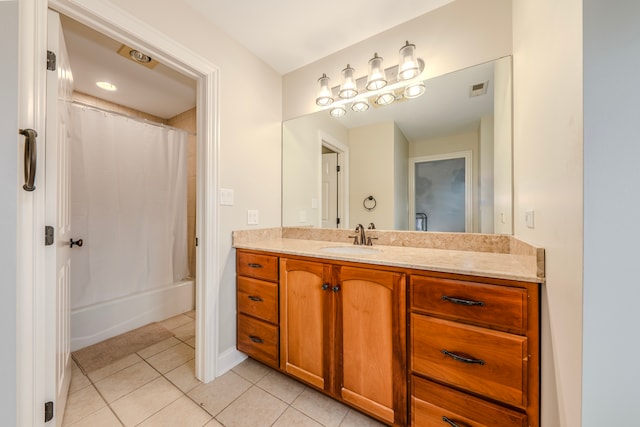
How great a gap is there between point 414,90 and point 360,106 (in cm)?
41

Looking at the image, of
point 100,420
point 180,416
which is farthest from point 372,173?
point 100,420

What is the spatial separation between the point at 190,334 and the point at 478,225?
250cm

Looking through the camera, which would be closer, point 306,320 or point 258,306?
point 306,320

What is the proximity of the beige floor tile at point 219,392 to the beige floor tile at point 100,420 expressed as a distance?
34 centimetres

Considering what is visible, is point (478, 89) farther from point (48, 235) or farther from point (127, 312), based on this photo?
point (127, 312)

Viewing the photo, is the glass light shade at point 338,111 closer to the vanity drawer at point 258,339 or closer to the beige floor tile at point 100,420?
the vanity drawer at point 258,339

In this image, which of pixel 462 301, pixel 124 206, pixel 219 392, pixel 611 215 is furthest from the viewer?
pixel 124 206

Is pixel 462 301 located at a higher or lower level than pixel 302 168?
lower

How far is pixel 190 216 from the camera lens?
2.97 meters

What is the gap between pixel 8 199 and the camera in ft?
2.74

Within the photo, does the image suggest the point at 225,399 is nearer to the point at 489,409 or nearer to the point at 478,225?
the point at 489,409

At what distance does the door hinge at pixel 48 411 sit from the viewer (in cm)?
97

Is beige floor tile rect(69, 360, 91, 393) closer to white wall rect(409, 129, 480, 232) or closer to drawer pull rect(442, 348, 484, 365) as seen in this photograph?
drawer pull rect(442, 348, 484, 365)

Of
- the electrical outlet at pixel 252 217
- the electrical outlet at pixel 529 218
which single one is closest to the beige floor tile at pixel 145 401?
the electrical outlet at pixel 252 217
